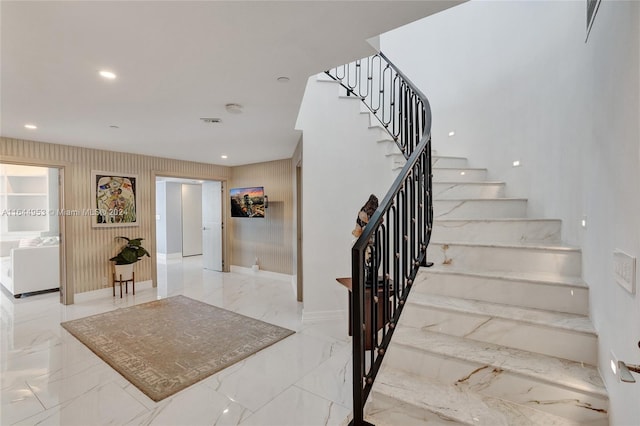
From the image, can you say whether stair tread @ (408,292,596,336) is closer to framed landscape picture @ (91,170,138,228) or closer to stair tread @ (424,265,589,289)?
stair tread @ (424,265,589,289)

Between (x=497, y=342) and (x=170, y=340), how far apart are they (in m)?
3.14

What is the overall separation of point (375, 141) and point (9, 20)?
310 centimetres

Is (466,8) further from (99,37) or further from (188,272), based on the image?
(188,272)

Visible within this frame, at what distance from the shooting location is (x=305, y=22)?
155 cm

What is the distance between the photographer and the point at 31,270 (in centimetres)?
488

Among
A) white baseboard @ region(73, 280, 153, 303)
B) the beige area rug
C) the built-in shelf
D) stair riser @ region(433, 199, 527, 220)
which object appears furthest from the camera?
the built-in shelf

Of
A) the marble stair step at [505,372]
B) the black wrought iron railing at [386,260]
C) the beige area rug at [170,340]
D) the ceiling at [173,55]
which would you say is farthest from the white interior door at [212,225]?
the marble stair step at [505,372]

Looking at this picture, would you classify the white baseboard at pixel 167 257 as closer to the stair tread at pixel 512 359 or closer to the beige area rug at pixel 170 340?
the beige area rug at pixel 170 340

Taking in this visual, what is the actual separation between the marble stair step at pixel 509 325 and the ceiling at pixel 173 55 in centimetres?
166

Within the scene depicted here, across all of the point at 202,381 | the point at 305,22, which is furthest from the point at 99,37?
the point at 202,381

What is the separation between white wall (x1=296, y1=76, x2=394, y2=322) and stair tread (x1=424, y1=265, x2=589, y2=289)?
5.48 feet

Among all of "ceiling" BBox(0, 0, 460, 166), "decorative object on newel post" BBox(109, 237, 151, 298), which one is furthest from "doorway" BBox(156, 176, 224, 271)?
"ceiling" BBox(0, 0, 460, 166)

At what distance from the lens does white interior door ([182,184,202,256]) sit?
895 centimetres

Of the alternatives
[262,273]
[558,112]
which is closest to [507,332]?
[558,112]
